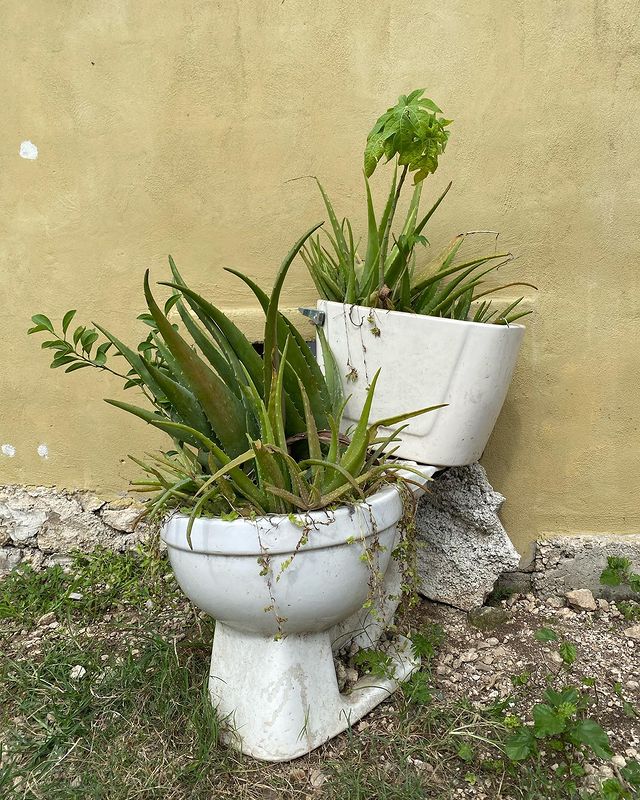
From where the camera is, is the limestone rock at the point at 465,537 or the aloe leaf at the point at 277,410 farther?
the limestone rock at the point at 465,537

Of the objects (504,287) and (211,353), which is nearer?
(211,353)

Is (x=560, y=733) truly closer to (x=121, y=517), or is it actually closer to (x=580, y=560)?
(x=580, y=560)

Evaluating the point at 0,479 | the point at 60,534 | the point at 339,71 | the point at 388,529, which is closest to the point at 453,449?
the point at 388,529

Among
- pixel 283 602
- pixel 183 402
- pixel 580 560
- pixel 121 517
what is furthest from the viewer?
pixel 121 517

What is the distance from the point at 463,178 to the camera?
171 centimetres

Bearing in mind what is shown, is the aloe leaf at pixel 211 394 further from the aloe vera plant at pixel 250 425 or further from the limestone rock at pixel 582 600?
the limestone rock at pixel 582 600

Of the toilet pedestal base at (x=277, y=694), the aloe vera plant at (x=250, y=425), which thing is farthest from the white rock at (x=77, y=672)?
the aloe vera plant at (x=250, y=425)

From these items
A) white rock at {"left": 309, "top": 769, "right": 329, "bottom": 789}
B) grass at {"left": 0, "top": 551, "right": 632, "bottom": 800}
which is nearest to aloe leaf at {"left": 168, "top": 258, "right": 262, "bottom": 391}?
grass at {"left": 0, "top": 551, "right": 632, "bottom": 800}

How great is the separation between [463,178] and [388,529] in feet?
3.08

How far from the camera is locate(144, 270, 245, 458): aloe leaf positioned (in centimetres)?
119

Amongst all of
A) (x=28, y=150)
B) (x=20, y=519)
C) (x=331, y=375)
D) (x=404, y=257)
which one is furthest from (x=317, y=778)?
(x=28, y=150)

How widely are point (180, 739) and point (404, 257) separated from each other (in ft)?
3.51

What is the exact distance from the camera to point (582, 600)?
173cm

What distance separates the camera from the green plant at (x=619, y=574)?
64.0 inches
